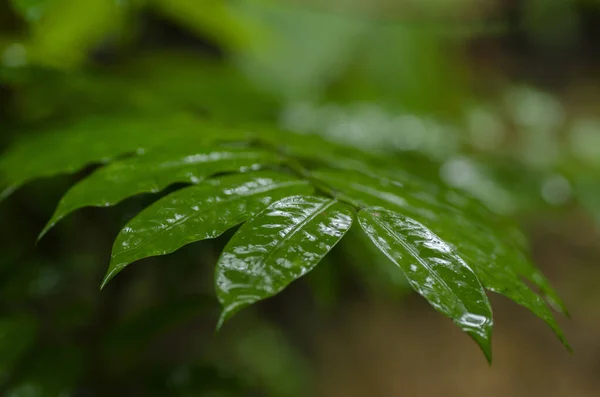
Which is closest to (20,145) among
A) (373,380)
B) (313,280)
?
(313,280)

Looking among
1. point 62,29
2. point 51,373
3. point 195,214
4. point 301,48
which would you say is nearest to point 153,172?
point 195,214

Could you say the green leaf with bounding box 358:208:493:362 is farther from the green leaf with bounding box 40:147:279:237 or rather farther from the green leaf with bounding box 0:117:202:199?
the green leaf with bounding box 0:117:202:199

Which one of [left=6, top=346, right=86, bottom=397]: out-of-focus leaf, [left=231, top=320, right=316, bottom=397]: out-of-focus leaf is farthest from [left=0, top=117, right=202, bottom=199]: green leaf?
[left=231, top=320, right=316, bottom=397]: out-of-focus leaf

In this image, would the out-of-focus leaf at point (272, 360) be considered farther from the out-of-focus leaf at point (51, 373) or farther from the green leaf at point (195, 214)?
the green leaf at point (195, 214)

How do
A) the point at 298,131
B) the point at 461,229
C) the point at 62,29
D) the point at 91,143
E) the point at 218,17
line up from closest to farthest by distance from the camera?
the point at 461,229
the point at 91,143
the point at 298,131
the point at 62,29
the point at 218,17

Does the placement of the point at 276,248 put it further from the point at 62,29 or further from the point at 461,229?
the point at 62,29

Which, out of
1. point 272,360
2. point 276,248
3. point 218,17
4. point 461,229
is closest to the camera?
point 276,248
